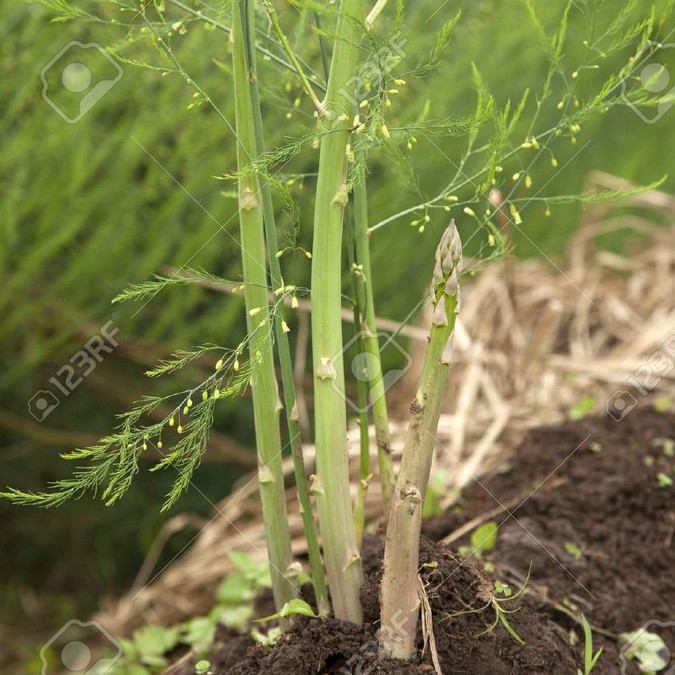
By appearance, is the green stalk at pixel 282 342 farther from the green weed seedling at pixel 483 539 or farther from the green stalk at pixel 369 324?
the green weed seedling at pixel 483 539

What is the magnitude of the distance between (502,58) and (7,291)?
134cm

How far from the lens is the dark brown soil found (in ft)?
2.69

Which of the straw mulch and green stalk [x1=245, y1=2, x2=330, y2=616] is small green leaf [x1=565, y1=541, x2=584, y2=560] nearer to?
the straw mulch

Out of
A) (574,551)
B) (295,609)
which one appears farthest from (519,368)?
(295,609)

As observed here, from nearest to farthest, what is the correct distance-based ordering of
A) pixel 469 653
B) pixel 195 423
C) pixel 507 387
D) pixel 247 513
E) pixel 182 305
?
pixel 195 423
pixel 469 653
pixel 247 513
pixel 507 387
pixel 182 305

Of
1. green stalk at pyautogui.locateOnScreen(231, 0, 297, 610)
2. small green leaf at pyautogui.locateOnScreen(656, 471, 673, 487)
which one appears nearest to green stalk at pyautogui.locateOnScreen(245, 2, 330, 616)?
green stalk at pyautogui.locateOnScreen(231, 0, 297, 610)

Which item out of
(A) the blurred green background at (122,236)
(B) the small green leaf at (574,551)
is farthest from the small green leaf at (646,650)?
(A) the blurred green background at (122,236)

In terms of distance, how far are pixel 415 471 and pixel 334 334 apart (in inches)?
5.0

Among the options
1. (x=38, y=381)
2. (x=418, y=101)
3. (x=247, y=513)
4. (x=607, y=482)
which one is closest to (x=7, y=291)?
(x=38, y=381)

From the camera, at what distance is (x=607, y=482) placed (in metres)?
1.28

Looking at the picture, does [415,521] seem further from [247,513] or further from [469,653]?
[247,513]

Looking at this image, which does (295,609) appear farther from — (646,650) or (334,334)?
(646,650)

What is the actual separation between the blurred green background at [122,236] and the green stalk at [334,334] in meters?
0.77

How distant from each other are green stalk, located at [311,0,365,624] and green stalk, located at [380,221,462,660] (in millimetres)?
56
